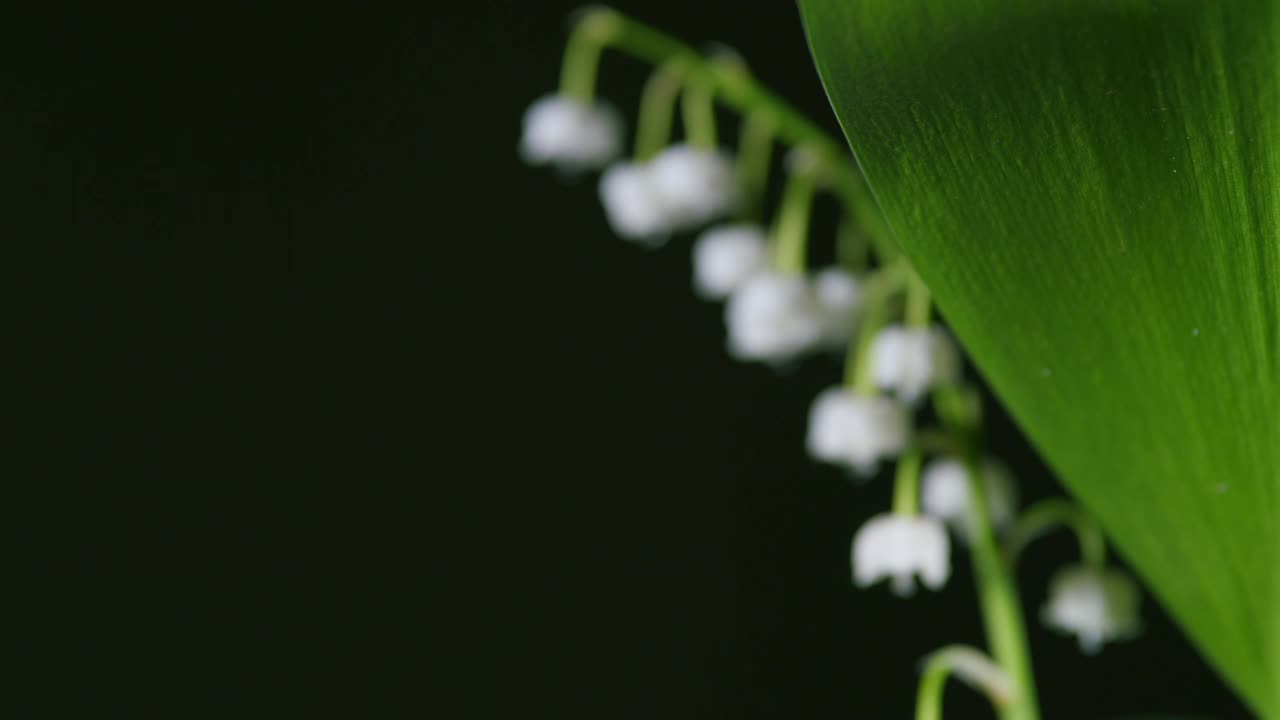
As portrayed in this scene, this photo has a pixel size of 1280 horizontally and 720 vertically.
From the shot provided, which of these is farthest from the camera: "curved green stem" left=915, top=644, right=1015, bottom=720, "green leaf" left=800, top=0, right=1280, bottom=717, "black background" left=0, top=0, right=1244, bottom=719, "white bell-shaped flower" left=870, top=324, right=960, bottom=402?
"black background" left=0, top=0, right=1244, bottom=719

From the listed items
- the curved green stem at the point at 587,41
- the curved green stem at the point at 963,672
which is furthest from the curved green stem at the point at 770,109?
the curved green stem at the point at 963,672

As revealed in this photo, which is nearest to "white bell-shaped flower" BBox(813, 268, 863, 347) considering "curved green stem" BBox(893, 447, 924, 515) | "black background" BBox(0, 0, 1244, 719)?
"curved green stem" BBox(893, 447, 924, 515)

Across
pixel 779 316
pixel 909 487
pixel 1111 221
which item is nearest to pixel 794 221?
pixel 779 316

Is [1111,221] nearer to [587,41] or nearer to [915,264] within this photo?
[915,264]

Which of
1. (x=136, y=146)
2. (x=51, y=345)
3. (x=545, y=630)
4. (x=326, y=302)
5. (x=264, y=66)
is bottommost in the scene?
(x=545, y=630)

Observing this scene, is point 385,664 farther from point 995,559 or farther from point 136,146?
point 995,559

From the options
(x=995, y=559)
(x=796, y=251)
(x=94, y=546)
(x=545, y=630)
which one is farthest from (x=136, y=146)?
(x=995, y=559)

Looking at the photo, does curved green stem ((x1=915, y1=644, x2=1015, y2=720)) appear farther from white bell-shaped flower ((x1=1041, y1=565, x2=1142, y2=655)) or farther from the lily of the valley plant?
white bell-shaped flower ((x1=1041, y1=565, x2=1142, y2=655))
